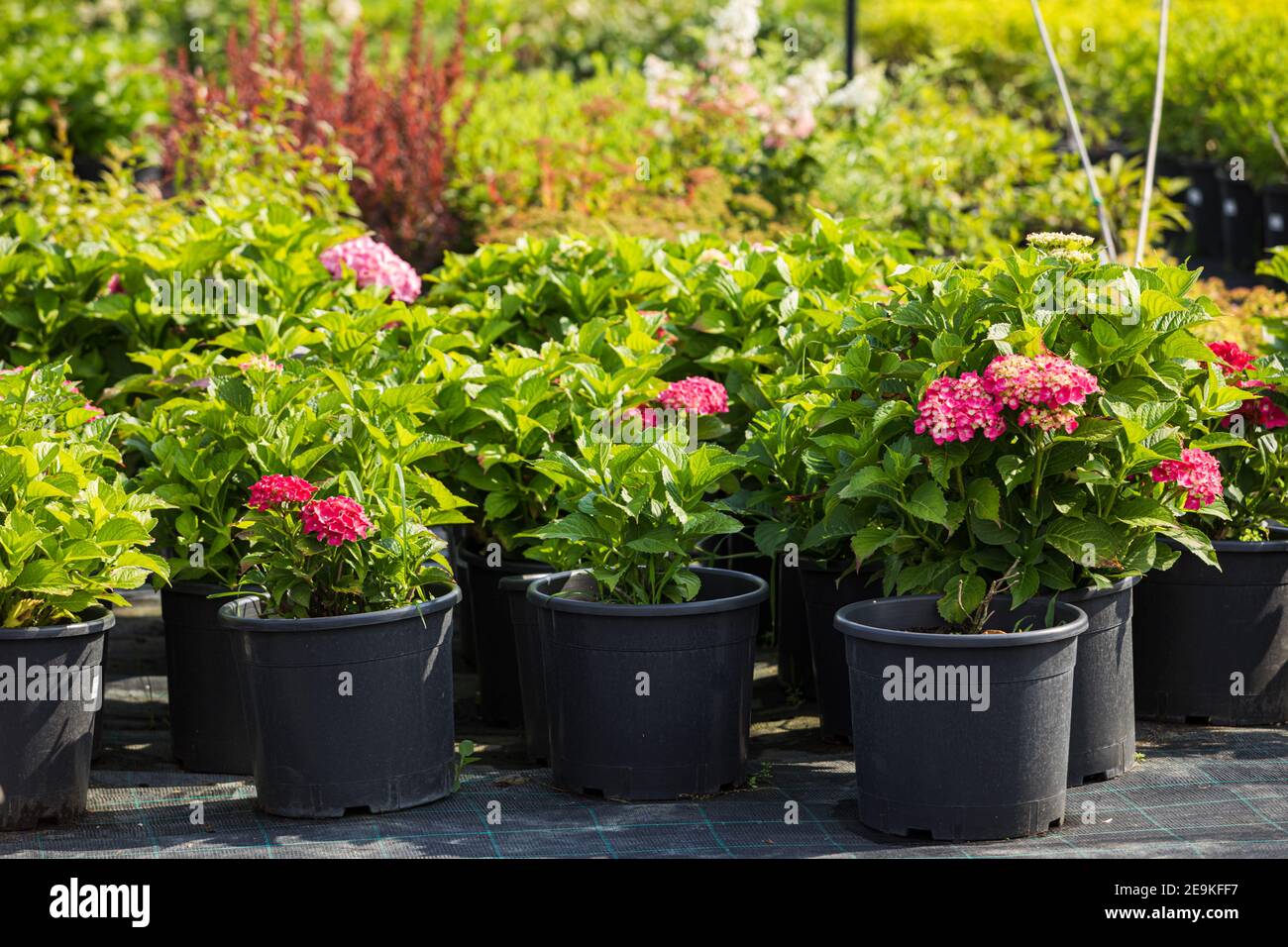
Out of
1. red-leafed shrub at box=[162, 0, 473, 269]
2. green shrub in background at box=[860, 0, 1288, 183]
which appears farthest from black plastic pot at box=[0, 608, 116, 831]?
green shrub in background at box=[860, 0, 1288, 183]

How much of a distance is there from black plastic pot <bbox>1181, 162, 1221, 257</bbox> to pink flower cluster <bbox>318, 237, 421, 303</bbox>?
22.7 ft

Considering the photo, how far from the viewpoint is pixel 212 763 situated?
13.5 ft

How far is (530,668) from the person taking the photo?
4.14m

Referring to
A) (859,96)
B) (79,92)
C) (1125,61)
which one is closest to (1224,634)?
(859,96)

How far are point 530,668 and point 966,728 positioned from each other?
1218mm

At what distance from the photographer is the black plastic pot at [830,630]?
164 inches

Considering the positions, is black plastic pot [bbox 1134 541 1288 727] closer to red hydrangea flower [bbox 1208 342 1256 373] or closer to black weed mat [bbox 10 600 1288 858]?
black weed mat [bbox 10 600 1288 858]

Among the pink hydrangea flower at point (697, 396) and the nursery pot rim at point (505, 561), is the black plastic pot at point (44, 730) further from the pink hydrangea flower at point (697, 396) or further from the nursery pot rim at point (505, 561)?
the pink hydrangea flower at point (697, 396)

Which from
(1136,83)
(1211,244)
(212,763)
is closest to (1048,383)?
(212,763)

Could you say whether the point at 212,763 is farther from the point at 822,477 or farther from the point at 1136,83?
the point at 1136,83

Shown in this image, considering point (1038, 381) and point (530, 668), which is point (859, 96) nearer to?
point (530, 668)

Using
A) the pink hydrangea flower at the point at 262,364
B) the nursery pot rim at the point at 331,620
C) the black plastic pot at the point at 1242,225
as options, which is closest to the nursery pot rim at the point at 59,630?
the nursery pot rim at the point at 331,620

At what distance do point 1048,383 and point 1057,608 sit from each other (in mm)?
592

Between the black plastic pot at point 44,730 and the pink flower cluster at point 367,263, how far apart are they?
195cm
